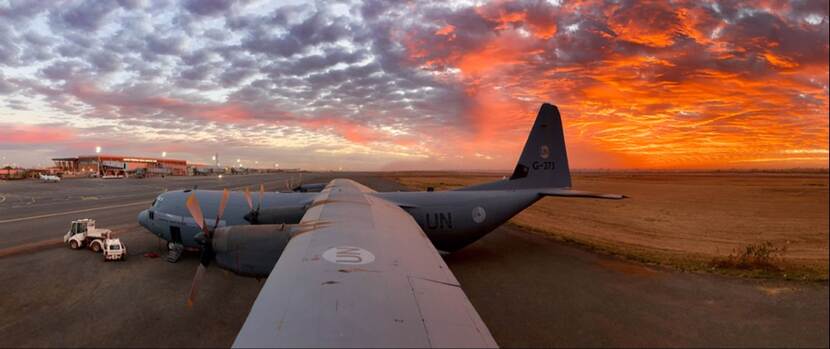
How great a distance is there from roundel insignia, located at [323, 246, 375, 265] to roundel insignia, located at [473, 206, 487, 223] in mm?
9546

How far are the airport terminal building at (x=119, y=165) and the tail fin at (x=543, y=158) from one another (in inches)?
1112

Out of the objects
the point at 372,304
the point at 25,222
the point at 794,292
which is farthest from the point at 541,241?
the point at 25,222

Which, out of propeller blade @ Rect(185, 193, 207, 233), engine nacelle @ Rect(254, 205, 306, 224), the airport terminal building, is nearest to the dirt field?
engine nacelle @ Rect(254, 205, 306, 224)

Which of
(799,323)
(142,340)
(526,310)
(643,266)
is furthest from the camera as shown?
(643,266)

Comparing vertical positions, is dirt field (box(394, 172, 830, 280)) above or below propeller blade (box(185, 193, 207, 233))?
below

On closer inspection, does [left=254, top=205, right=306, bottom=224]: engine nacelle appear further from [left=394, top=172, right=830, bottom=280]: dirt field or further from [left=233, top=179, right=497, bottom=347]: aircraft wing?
[left=394, top=172, right=830, bottom=280]: dirt field

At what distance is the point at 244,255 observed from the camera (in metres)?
6.75

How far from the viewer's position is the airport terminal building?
24.4 m

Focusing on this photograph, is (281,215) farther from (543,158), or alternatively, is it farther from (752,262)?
(752,262)

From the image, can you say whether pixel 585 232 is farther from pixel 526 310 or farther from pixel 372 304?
pixel 372 304

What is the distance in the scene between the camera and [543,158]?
52.5 feet

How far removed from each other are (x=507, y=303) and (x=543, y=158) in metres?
8.90

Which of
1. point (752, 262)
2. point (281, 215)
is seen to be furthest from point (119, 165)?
point (752, 262)

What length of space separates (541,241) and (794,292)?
9487mm
